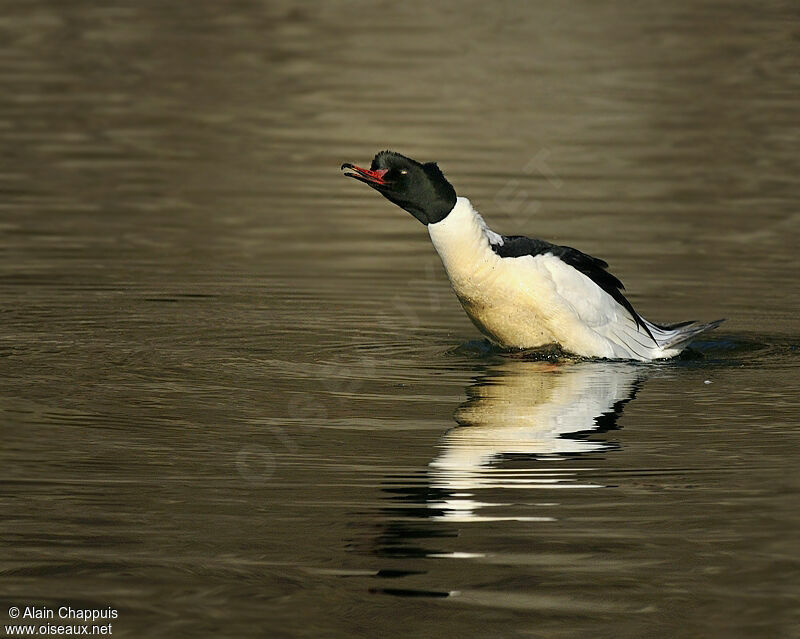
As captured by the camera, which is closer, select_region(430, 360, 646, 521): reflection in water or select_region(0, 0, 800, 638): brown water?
select_region(0, 0, 800, 638): brown water

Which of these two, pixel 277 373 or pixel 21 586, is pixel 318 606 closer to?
pixel 21 586

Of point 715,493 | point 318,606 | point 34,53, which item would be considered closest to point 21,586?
point 318,606

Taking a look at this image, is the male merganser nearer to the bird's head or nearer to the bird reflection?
the bird's head

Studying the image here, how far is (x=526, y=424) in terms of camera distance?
9094 mm

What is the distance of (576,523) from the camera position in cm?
732

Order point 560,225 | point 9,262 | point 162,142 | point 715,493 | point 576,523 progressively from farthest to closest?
1. point 162,142
2. point 560,225
3. point 9,262
4. point 715,493
5. point 576,523

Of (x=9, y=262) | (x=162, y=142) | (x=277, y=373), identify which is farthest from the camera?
(x=162, y=142)

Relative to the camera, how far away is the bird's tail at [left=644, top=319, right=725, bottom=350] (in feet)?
36.6

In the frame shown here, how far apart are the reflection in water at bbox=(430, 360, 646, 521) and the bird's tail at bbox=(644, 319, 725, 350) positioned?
1.10ft

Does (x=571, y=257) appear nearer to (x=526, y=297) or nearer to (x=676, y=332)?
(x=526, y=297)

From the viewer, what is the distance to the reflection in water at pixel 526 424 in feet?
26.0

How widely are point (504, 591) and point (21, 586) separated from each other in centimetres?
173

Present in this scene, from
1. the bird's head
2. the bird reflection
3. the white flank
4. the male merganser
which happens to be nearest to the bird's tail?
the male merganser

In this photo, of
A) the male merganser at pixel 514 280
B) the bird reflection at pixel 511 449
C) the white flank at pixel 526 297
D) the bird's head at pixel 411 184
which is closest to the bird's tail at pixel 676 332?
the male merganser at pixel 514 280
